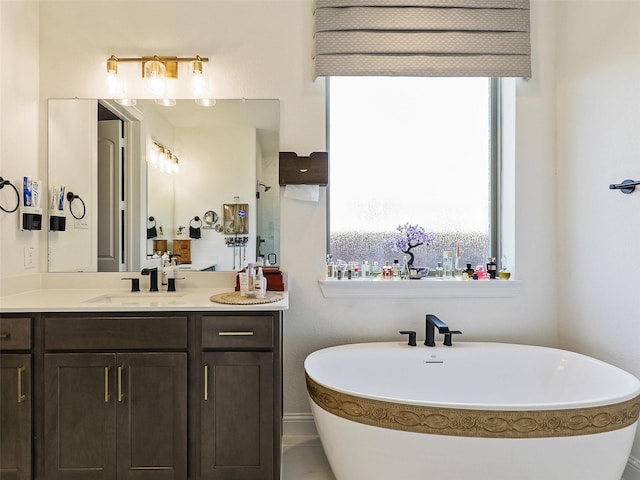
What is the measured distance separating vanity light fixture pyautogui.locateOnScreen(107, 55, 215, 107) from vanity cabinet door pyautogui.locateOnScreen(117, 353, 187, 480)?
57.5 inches

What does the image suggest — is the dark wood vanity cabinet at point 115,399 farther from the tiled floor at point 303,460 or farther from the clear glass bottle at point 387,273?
the clear glass bottle at point 387,273

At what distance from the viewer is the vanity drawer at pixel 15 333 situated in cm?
165

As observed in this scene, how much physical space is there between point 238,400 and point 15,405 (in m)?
0.97

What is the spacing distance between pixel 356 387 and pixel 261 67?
6.29 feet

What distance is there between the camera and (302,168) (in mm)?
2205

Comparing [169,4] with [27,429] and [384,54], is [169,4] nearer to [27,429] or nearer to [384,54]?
[384,54]

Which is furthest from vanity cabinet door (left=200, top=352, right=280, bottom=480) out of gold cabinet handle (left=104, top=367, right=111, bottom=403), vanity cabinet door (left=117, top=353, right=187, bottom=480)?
gold cabinet handle (left=104, top=367, right=111, bottom=403)

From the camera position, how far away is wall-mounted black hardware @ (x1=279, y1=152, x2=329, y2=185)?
2201 mm

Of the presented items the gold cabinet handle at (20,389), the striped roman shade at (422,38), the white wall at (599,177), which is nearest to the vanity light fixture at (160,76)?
the striped roman shade at (422,38)

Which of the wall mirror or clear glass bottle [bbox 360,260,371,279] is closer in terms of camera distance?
the wall mirror

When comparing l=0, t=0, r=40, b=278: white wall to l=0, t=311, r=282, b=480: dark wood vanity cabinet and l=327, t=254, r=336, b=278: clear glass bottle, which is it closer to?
l=0, t=311, r=282, b=480: dark wood vanity cabinet

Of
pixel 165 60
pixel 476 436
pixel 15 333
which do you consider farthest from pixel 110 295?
pixel 476 436

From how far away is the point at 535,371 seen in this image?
205cm

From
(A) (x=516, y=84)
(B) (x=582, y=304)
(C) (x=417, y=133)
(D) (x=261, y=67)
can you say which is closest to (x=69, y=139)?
(D) (x=261, y=67)
